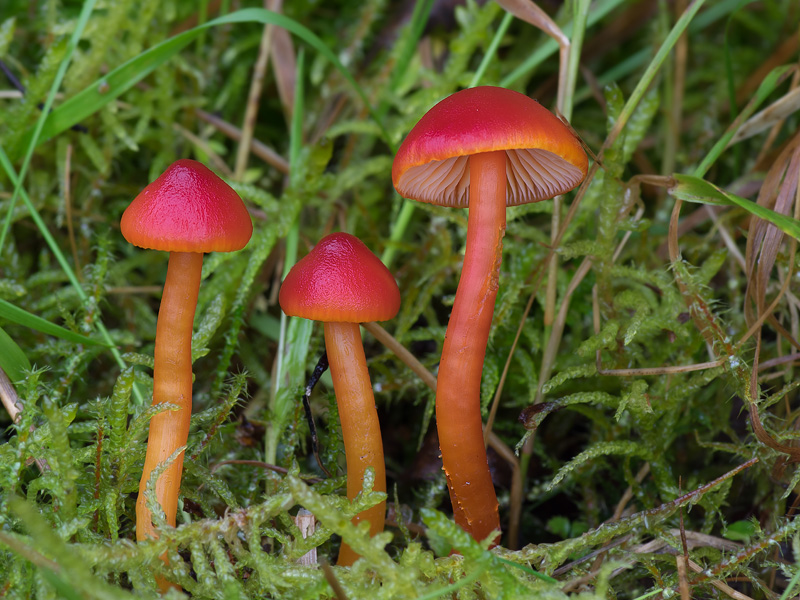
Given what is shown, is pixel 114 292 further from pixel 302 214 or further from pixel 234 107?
pixel 234 107

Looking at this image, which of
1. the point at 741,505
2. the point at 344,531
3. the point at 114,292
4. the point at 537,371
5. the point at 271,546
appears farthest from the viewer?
the point at 114,292

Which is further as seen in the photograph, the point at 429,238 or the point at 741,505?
the point at 429,238

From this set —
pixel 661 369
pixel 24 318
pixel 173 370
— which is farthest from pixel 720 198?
pixel 24 318

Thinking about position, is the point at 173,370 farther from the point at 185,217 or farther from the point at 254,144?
the point at 254,144

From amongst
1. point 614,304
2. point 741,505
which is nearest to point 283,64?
point 614,304

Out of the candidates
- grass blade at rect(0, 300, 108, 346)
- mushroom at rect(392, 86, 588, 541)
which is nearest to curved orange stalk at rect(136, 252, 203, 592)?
grass blade at rect(0, 300, 108, 346)

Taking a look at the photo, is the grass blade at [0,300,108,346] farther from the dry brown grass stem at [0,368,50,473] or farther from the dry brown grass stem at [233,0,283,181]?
the dry brown grass stem at [233,0,283,181]

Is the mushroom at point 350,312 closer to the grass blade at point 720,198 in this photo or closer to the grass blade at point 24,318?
the grass blade at point 24,318
